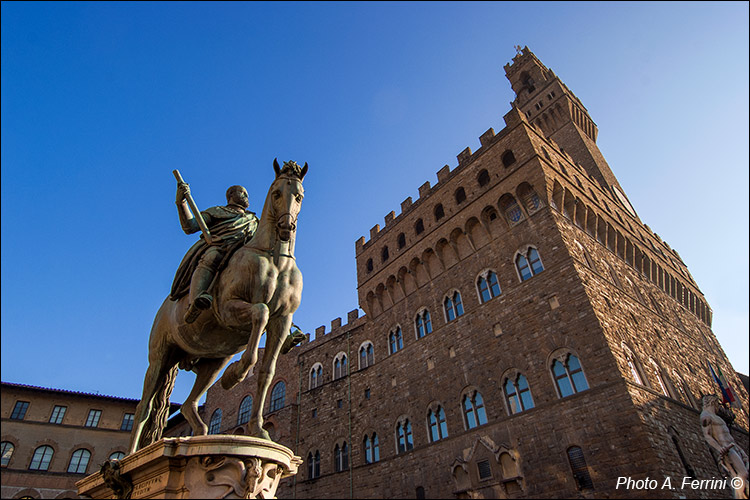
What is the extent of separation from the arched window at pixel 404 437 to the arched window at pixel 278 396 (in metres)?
9.83

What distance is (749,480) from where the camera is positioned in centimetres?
1046

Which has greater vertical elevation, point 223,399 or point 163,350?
point 223,399

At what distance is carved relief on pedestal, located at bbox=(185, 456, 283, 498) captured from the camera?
3426 mm

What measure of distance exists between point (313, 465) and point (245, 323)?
1990cm

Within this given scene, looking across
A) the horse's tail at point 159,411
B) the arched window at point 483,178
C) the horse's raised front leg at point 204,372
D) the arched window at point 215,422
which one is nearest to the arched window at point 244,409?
the arched window at point 215,422

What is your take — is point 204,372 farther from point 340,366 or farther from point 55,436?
point 55,436

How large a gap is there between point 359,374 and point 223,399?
11.9 meters

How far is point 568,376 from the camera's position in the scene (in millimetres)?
13812

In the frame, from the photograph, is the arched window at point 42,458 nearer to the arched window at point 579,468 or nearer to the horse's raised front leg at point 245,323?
the arched window at point 579,468

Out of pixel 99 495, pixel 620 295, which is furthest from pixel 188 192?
pixel 620 295

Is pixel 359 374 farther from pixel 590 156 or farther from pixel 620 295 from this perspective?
pixel 590 156

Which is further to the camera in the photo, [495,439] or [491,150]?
[491,150]

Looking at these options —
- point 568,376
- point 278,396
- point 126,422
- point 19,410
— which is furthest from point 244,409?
point 568,376

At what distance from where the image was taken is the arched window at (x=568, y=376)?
44.3ft
